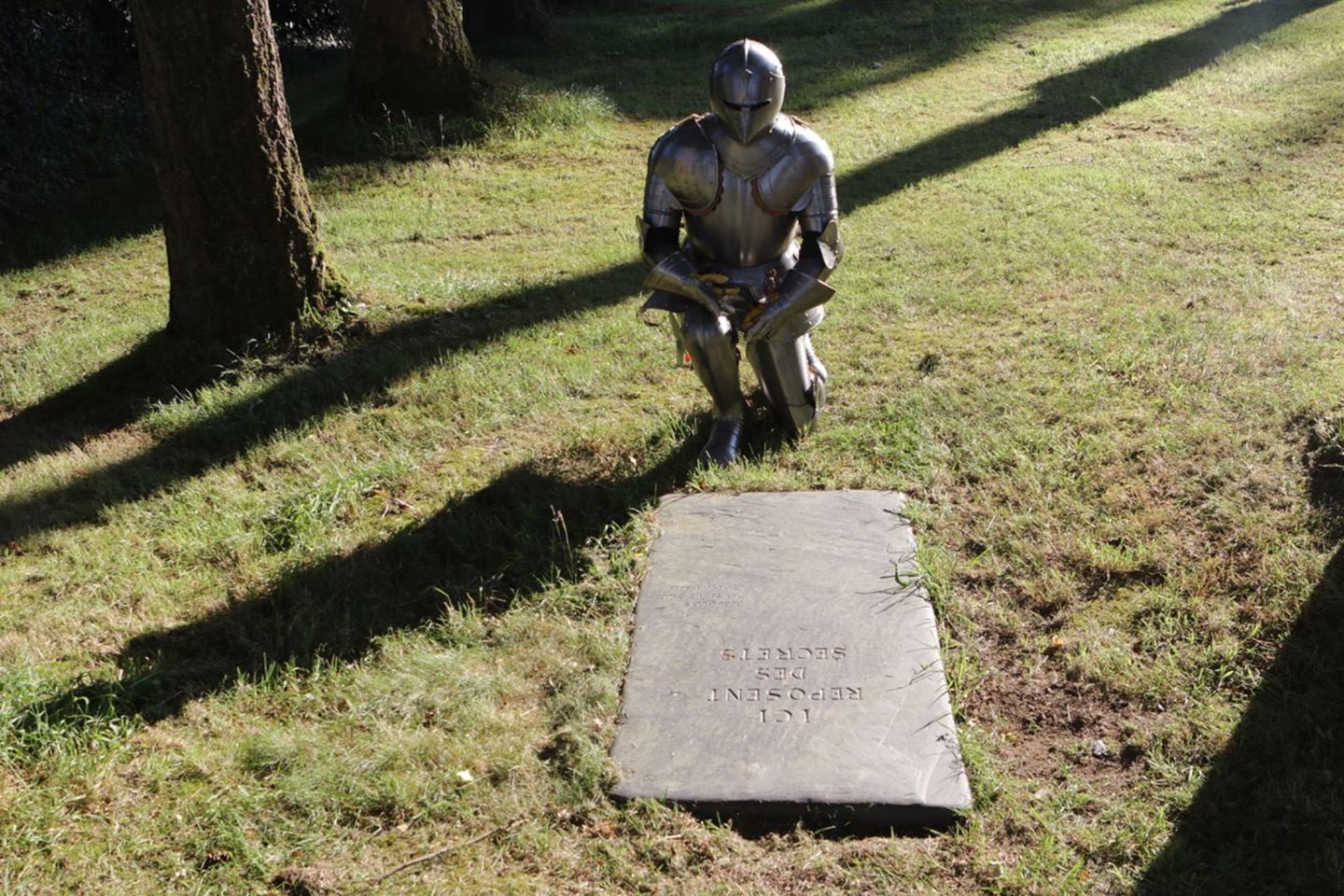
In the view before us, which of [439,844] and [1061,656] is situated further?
[1061,656]

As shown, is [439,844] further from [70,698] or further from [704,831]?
[70,698]

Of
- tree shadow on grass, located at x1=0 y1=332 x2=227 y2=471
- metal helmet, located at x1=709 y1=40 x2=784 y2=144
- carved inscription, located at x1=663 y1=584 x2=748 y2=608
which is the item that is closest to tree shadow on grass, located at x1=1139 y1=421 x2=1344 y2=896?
carved inscription, located at x1=663 y1=584 x2=748 y2=608

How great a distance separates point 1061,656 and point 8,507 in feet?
14.0

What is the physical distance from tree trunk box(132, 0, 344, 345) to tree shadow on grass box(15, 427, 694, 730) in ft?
6.91

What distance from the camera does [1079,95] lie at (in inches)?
418

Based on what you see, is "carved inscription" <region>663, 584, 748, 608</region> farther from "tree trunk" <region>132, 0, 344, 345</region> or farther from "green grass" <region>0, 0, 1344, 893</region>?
"tree trunk" <region>132, 0, 344, 345</region>

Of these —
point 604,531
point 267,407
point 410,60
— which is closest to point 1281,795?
point 604,531

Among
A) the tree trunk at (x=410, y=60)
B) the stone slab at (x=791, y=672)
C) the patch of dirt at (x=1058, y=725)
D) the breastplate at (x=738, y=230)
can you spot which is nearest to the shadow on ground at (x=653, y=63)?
the tree trunk at (x=410, y=60)

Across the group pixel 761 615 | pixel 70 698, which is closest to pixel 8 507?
pixel 70 698

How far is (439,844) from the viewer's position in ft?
10.4

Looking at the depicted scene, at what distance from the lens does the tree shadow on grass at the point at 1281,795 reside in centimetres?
292

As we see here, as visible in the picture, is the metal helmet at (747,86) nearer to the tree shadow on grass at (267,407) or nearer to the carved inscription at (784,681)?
the carved inscription at (784,681)

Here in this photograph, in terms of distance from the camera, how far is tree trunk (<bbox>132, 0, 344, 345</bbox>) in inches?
224

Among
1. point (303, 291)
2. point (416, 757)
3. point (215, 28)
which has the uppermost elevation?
point (215, 28)
